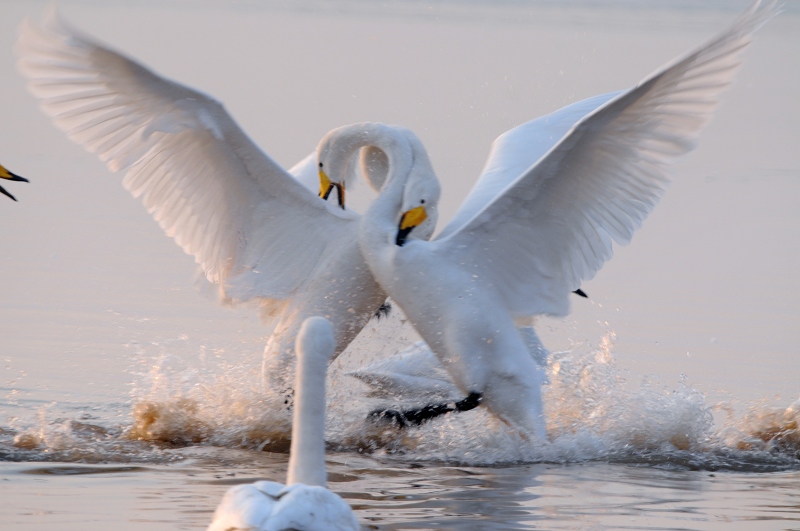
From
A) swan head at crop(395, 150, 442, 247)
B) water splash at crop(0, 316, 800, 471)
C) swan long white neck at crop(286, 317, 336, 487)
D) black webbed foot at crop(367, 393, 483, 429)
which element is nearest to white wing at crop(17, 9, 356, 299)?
swan head at crop(395, 150, 442, 247)

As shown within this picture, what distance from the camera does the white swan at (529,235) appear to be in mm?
7016

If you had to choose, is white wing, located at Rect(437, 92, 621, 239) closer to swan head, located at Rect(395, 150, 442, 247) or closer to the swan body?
swan head, located at Rect(395, 150, 442, 247)

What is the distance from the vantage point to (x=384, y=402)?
7801 mm

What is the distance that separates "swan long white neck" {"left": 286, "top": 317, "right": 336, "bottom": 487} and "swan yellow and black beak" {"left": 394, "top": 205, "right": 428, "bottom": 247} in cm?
205

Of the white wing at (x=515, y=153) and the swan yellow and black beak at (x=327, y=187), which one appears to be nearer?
the white wing at (x=515, y=153)

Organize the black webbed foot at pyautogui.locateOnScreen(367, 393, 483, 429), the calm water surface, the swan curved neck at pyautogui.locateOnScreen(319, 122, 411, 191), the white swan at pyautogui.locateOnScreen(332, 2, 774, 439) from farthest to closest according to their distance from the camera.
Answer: the swan curved neck at pyautogui.locateOnScreen(319, 122, 411, 191) → the black webbed foot at pyautogui.locateOnScreen(367, 393, 483, 429) → the white swan at pyautogui.locateOnScreen(332, 2, 774, 439) → the calm water surface

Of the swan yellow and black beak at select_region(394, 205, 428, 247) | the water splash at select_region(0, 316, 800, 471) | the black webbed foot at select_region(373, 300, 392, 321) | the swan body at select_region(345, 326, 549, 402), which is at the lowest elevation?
the water splash at select_region(0, 316, 800, 471)


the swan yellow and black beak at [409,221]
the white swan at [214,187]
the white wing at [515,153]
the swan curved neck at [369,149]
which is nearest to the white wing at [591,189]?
the swan yellow and black beak at [409,221]

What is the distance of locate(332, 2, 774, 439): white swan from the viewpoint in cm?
702

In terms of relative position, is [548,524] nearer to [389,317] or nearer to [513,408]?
[513,408]

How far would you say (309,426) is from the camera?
5.06 m

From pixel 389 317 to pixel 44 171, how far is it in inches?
227

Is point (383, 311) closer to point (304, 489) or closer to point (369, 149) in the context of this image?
point (369, 149)

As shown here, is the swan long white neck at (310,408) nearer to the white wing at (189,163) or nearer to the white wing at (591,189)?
the white wing at (591,189)
